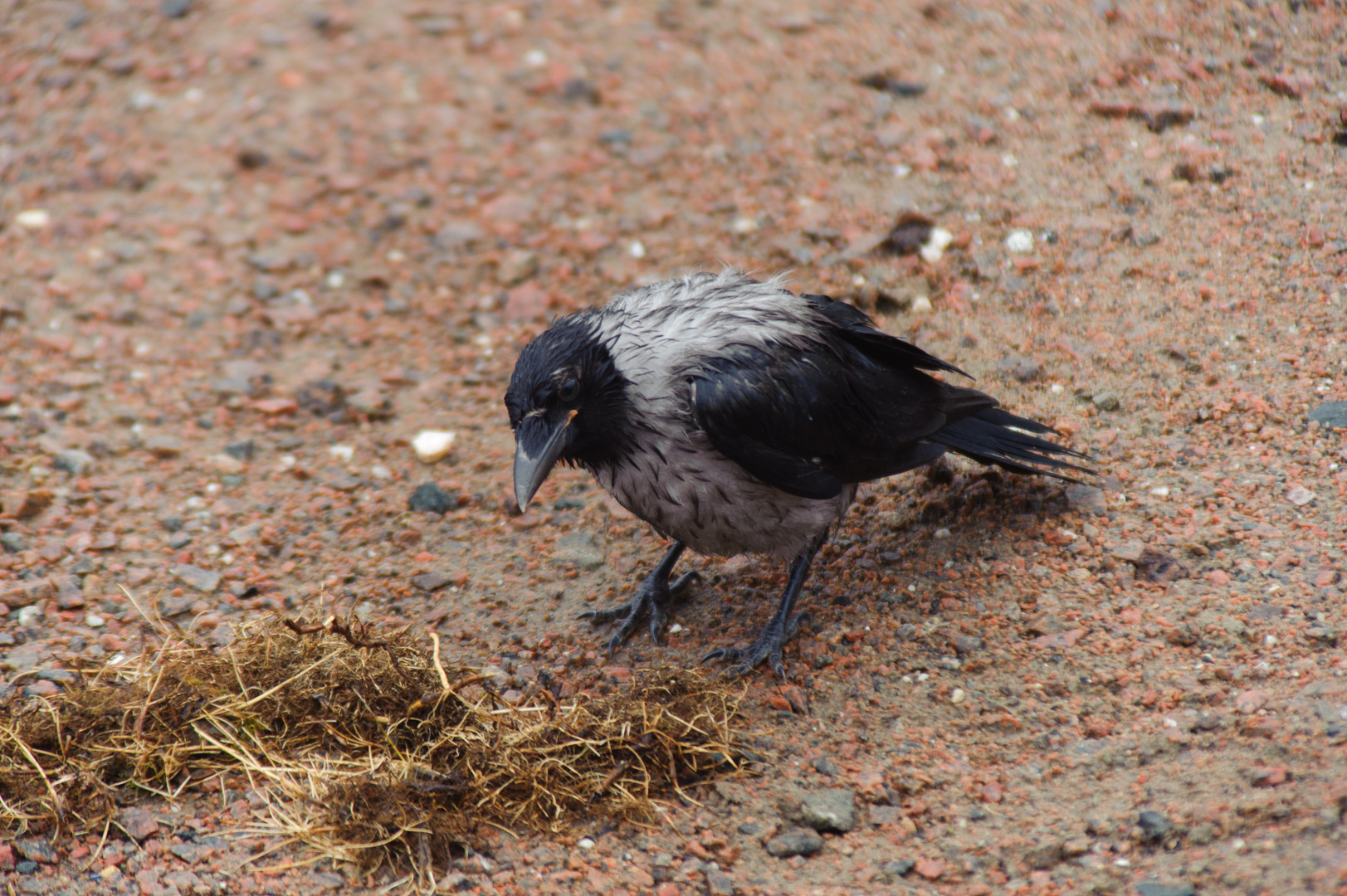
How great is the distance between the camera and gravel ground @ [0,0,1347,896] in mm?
3109

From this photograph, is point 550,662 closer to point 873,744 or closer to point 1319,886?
point 873,744

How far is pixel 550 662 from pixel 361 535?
1.09 m

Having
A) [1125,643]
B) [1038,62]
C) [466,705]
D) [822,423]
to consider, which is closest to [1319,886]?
[1125,643]

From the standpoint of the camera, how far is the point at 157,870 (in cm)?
302

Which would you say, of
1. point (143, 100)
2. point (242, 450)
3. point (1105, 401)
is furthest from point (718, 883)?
point (143, 100)

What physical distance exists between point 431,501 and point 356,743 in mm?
1486

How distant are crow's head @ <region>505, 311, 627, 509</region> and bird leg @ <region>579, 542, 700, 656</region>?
691mm

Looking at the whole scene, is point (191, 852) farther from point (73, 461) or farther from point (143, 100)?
point (143, 100)

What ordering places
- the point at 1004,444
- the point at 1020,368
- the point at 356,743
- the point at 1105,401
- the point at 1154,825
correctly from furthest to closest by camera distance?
the point at 1020,368 < the point at 1105,401 < the point at 1004,444 < the point at 356,743 < the point at 1154,825

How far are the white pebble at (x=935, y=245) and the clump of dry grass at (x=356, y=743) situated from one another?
2.53 m

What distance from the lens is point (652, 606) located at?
4191 millimetres

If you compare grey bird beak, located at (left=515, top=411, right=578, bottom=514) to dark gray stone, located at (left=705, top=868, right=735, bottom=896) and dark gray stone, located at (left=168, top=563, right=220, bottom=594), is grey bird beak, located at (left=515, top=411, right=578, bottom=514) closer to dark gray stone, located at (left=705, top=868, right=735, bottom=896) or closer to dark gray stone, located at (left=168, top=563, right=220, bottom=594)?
dark gray stone, located at (left=705, top=868, right=735, bottom=896)

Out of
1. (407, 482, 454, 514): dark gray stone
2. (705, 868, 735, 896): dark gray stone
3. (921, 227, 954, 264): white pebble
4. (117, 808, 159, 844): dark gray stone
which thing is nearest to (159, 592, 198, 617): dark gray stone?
(407, 482, 454, 514): dark gray stone

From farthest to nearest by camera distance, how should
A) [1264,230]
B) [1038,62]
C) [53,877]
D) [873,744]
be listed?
1. [1038,62]
2. [1264,230]
3. [873,744]
4. [53,877]
